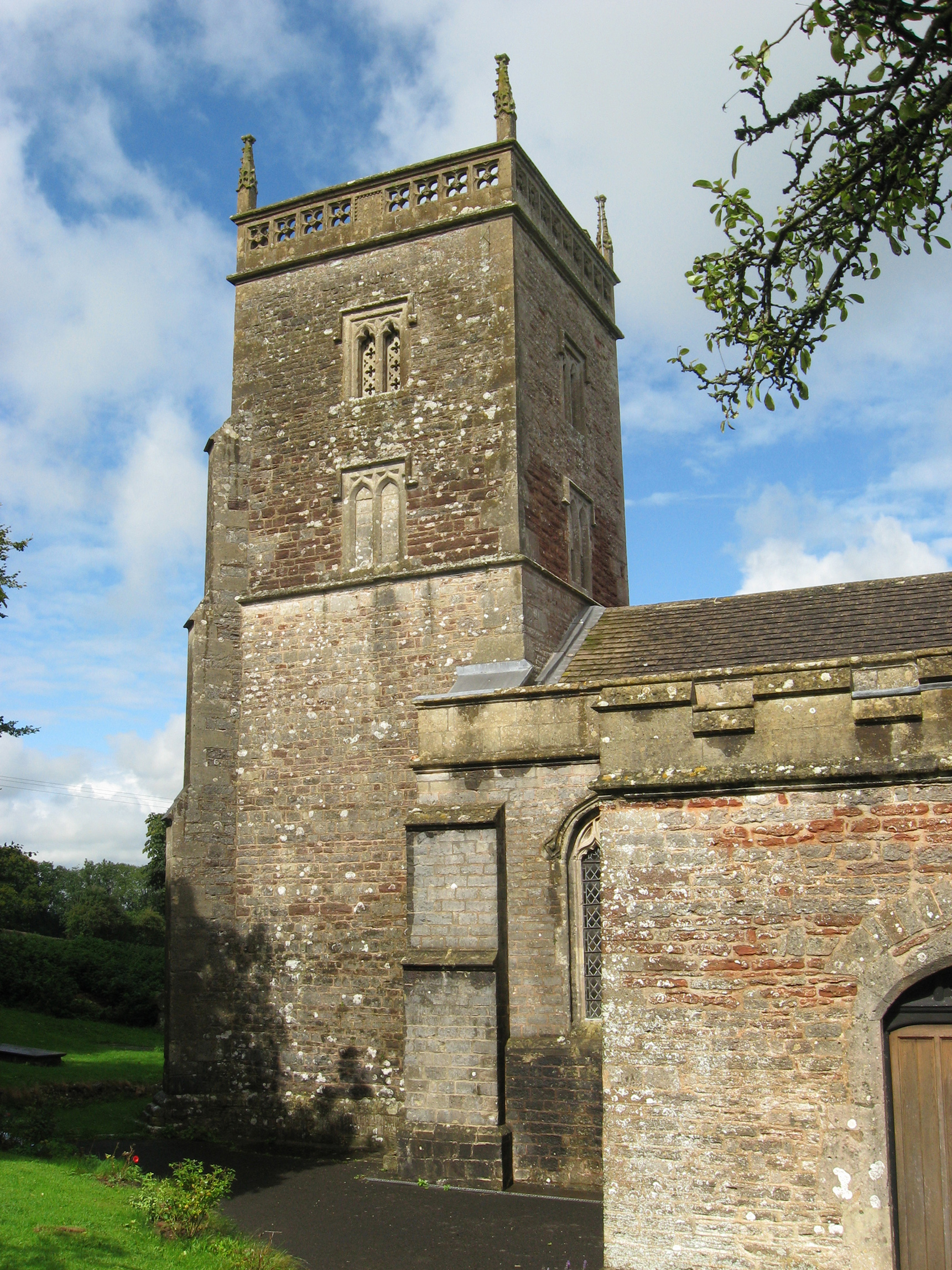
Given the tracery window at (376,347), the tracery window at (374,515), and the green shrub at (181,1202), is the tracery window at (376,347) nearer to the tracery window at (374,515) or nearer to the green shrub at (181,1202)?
the tracery window at (374,515)

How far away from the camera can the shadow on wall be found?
A: 546 inches

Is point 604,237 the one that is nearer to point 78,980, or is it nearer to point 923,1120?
point 923,1120

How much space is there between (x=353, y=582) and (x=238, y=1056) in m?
6.84

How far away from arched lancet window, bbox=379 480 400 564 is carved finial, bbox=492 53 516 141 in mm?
5780

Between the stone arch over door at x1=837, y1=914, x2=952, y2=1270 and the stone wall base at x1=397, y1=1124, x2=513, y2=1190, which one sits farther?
the stone wall base at x1=397, y1=1124, x2=513, y2=1190

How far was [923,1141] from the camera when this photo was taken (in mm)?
5969

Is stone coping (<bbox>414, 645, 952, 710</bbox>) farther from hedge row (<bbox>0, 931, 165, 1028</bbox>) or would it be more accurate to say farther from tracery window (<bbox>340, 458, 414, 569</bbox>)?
hedge row (<bbox>0, 931, 165, 1028</bbox>)

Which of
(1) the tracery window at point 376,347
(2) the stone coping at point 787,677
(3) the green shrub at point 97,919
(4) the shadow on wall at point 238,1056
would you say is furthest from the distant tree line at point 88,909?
(2) the stone coping at point 787,677

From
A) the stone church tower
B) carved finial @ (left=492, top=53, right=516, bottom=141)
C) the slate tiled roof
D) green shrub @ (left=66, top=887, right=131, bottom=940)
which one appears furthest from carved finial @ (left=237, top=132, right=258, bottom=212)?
green shrub @ (left=66, top=887, right=131, bottom=940)

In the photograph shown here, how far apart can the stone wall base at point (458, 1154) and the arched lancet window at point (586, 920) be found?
1.56m

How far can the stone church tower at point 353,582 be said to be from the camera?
14281mm

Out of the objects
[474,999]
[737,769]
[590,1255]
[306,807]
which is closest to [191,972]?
[306,807]

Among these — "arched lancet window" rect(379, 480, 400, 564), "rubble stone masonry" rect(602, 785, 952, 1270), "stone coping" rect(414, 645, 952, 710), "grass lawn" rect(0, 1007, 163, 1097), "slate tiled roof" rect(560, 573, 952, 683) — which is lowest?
"grass lawn" rect(0, 1007, 163, 1097)

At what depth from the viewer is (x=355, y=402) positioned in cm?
1648
